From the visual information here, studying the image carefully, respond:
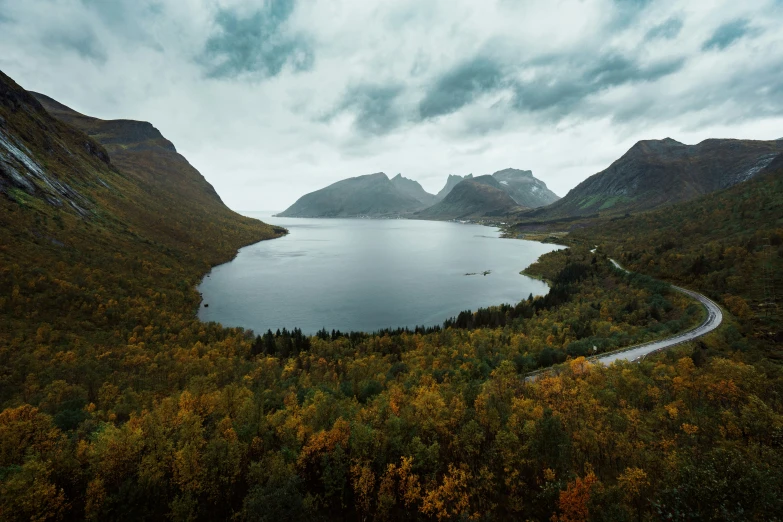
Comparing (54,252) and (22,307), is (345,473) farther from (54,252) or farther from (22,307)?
(54,252)

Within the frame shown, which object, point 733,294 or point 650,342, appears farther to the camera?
point 733,294

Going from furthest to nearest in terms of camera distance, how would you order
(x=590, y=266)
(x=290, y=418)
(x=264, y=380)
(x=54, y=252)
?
(x=590, y=266) → (x=54, y=252) → (x=264, y=380) → (x=290, y=418)

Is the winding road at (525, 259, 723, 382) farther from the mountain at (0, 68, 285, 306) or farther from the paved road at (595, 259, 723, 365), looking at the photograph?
the mountain at (0, 68, 285, 306)

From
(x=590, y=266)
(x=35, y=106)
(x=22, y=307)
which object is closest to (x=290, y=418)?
(x=22, y=307)

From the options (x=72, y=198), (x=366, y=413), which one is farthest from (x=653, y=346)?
(x=72, y=198)

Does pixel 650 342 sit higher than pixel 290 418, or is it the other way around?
pixel 290 418

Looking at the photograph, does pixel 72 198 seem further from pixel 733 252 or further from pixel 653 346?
pixel 733 252

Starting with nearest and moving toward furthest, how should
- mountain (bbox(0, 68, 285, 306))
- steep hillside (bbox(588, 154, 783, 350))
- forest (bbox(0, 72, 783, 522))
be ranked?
forest (bbox(0, 72, 783, 522)) → steep hillside (bbox(588, 154, 783, 350)) → mountain (bbox(0, 68, 285, 306))

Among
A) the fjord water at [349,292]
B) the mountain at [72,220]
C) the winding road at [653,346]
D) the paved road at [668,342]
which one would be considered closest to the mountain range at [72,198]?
the mountain at [72,220]

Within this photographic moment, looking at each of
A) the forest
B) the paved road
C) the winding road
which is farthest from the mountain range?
the paved road
